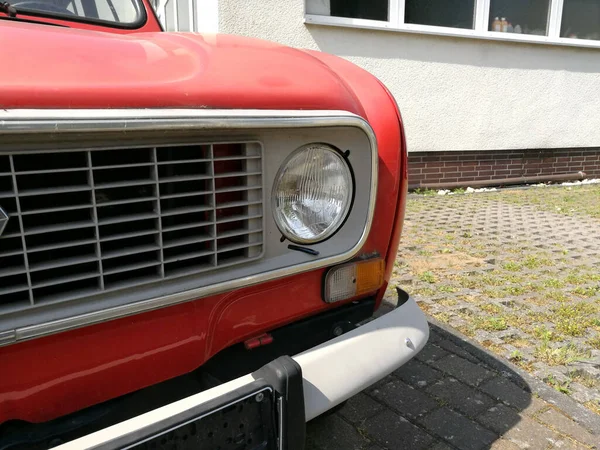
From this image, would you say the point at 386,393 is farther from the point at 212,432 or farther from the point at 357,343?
the point at 212,432

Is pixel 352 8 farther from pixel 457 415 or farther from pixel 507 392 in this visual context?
pixel 457 415

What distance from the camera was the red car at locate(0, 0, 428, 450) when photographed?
3.86ft

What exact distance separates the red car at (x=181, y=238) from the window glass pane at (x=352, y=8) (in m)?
4.80

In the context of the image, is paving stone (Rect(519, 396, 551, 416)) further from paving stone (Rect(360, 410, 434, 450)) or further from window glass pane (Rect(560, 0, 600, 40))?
window glass pane (Rect(560, 0, 600, 40))

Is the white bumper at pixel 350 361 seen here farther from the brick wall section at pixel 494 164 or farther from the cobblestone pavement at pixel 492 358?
the brick wall section at pixel 494 164

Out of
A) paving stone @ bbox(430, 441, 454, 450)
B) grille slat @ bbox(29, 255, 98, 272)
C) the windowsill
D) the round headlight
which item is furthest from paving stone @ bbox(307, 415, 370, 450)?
the windowsill

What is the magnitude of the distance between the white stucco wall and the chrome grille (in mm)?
4704

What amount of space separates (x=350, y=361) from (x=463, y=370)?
128 centimetres

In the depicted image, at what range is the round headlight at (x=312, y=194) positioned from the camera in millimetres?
1572

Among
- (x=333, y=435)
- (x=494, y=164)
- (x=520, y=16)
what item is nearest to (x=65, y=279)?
(x=333, y=435)

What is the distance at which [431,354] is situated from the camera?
282 cm

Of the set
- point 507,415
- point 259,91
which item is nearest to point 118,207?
point 259,91

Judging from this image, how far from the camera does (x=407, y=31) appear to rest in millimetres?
6684

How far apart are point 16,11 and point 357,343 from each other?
5.82ft
